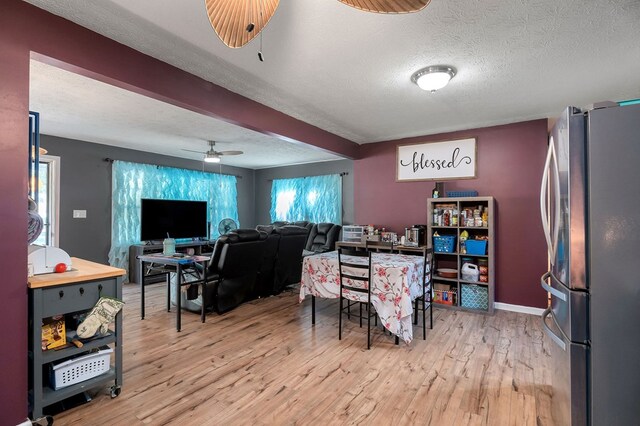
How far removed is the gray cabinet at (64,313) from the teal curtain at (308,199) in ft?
16.4

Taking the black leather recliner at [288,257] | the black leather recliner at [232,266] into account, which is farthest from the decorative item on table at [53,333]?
the black leather recliner at [288,257]

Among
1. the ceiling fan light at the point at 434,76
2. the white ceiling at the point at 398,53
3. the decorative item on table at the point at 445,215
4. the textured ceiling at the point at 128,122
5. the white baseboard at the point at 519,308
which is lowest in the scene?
the white baseboard at the point at 519,308

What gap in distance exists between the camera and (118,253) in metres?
5.64

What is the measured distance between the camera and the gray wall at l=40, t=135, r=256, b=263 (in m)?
5.06

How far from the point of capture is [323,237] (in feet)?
21.3

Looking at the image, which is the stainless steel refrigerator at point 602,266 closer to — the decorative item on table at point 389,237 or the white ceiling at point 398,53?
the white ceiling at point 398,53

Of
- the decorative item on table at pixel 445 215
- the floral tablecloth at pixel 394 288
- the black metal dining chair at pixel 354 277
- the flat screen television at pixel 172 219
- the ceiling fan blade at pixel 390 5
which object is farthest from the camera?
the flat screen television at pixel 172 219

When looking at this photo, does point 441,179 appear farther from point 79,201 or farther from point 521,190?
point 79,201

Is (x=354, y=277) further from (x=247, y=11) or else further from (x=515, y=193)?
(x=515, y=193)

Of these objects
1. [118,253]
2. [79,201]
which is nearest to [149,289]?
[118,253]

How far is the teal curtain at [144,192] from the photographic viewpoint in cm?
565

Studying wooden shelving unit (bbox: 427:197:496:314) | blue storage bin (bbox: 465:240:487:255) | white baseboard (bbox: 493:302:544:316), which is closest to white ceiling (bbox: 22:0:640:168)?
wooden shelving unit (bbox: 427:197:496:314)

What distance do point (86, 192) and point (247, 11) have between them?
5571mm

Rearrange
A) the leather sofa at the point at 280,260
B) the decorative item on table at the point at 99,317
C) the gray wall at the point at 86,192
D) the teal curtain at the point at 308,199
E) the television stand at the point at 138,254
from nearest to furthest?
the decorative item on table at the point at 99,317, the leather sofa at the point at 280,260, the gray wall at the point at 86,192, the television stand at the point at 138,254, the teal curtain at the point at 308,199
